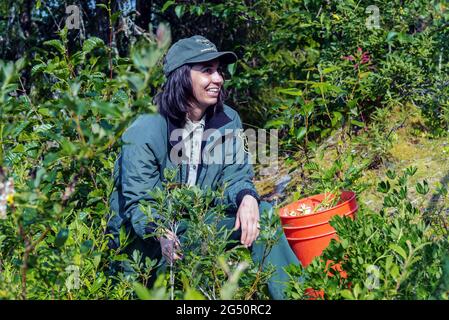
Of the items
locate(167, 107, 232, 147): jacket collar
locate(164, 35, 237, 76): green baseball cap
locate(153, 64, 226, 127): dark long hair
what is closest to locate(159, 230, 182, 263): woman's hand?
locate(167, 107, 232, 147): jacket collar

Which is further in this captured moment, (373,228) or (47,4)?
(47,4)

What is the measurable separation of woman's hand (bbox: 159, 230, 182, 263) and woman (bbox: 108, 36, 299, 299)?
0.33 m

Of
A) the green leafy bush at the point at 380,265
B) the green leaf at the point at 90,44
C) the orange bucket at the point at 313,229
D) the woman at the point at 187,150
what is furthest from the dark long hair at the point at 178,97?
the green leafy bush at the point at 380,265

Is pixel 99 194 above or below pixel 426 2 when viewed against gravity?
below

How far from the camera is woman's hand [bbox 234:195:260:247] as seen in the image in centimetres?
250

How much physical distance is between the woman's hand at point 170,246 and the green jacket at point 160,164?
20 centimetres

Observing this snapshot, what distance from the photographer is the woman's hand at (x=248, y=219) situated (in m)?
2.50

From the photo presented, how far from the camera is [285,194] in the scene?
14.0 ft

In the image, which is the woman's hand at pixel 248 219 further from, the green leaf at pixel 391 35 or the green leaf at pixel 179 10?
the green leaf at pixel 179 10

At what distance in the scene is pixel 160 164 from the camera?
2859mm

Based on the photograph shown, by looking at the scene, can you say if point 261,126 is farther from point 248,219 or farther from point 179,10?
point 248,219

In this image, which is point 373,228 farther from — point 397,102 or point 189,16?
point 189,16
